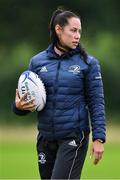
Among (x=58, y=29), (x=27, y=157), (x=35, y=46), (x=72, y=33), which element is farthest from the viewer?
(x=35, y=46)

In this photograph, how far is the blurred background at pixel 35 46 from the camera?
A: 23.0 metres

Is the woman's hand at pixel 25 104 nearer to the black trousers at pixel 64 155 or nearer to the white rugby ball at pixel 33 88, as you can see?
the white rugby ball at pixel 33 88

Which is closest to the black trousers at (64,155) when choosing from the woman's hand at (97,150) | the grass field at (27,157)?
the woman's hand at (97,150)

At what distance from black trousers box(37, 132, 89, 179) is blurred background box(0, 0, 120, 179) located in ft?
37.4

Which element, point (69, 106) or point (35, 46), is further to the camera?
point (35, 46)

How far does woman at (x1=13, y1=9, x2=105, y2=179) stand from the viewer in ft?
23.7

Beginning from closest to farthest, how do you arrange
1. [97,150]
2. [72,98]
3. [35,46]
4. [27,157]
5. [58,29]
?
[97,150] → [72,98] → [58,29] → [27,157] → [35,46]

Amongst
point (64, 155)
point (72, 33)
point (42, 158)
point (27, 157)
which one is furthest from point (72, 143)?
point (27, 157)

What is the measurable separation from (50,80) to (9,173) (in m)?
6.34

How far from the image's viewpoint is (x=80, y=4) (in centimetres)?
3162

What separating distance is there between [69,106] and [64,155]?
1.37 feet

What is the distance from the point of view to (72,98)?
728cm

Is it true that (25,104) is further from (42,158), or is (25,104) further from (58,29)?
(58,29)

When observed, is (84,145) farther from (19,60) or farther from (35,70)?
(19,60)
